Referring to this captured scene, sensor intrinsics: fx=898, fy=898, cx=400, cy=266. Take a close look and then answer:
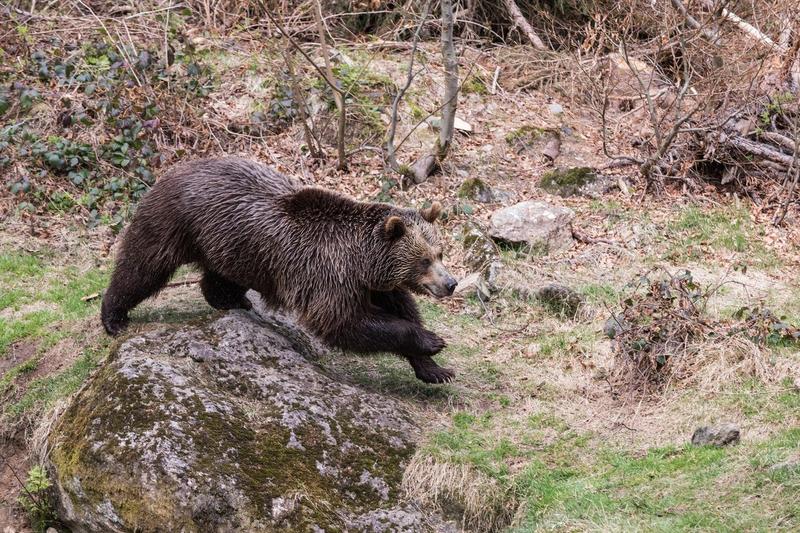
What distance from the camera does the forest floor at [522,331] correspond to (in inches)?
279

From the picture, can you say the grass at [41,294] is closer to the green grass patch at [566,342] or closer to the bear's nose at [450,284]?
the bear's nose at [450,284]

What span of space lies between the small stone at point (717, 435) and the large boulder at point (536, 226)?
5.05 metres

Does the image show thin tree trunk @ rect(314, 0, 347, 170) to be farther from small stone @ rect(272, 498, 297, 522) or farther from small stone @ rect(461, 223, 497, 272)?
small stone @ rect(272, 498, 297, 522)

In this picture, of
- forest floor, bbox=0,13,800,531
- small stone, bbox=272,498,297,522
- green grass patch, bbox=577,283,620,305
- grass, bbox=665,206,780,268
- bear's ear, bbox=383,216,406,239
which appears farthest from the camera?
grass, bbox=665,206,780,268

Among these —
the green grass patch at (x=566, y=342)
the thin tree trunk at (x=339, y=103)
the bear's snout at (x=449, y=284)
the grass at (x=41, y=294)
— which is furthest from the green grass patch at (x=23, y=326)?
the green grass patch at (x=566, y=342)

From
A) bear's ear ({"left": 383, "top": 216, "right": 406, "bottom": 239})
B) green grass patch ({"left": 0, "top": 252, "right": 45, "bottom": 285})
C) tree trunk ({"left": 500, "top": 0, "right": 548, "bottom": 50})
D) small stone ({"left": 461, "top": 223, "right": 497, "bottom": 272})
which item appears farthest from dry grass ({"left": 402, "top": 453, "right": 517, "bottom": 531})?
tree trunk ({"left": 500, "top": 0, "right": 548, "bottom": 50})

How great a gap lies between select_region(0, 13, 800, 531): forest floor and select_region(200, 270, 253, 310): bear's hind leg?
1.54 feet

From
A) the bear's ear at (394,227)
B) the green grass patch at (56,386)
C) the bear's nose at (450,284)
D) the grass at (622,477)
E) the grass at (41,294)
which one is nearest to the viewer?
the grass at (622,477)

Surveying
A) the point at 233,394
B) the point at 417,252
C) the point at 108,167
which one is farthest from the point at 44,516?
the point at 108,167

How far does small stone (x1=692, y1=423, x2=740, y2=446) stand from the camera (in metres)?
7.38

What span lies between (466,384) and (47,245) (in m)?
6.61

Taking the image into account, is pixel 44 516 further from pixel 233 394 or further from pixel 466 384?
pixel 466 384

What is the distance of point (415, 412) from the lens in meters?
8.45

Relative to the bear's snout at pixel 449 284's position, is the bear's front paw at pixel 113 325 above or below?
below
